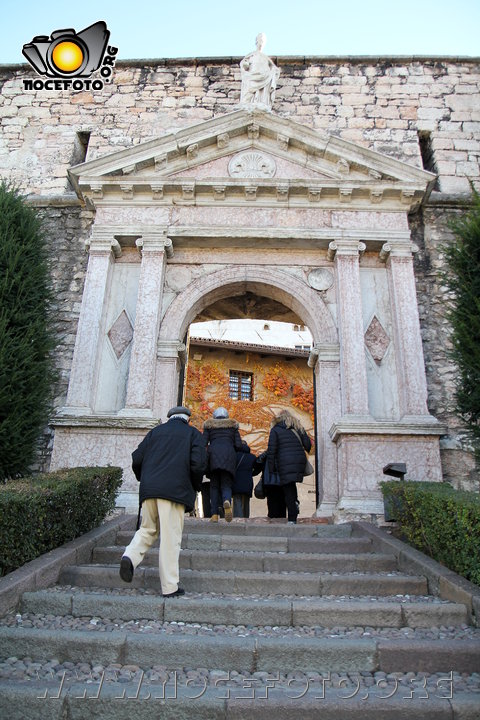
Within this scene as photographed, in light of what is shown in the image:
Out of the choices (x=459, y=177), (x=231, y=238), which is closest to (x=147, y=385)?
(x=231, y=238)

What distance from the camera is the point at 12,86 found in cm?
1217

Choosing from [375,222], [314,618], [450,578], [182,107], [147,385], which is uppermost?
[182,107]

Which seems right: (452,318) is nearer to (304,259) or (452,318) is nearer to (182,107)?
(304,259)

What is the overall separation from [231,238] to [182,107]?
3905 mm

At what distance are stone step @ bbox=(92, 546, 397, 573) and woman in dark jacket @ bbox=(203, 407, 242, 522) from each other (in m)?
1.43

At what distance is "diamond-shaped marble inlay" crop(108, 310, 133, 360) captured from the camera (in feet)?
30.6

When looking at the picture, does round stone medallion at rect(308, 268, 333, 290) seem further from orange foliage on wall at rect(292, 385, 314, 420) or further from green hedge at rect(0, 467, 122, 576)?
orange foliage on wall at rect(292, 385, 314, 420)

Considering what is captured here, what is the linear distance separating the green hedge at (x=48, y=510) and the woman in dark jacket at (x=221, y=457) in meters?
1.31

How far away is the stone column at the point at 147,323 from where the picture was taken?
28.3 ft

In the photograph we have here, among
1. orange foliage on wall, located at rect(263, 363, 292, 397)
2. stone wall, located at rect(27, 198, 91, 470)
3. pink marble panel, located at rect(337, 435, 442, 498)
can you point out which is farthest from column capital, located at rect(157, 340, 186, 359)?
orange foliage on wall, located at rect(263, 363, 292, 397)

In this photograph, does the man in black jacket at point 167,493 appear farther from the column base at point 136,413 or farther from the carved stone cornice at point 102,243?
the carved stone cornice at point 102,243

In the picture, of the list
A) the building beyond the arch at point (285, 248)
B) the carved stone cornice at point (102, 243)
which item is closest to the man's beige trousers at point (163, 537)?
the building beyond the arch at point (285, 248)

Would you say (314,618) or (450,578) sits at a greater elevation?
(450,578)

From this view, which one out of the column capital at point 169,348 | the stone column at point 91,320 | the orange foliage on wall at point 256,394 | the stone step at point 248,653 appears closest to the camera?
the stone step at point 248,653
